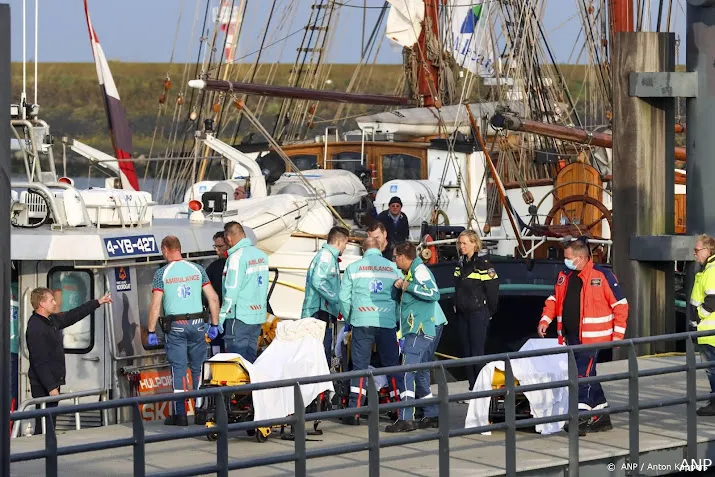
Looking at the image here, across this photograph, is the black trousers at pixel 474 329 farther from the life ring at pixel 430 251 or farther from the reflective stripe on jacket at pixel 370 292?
the life ring at pixel 430 251

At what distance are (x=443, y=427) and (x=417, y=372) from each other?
7.09 feet

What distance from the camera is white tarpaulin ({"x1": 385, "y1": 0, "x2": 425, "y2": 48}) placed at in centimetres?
2638

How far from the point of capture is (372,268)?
11.1 metres

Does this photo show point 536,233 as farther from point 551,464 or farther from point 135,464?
point 135,464

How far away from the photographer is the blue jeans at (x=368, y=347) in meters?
11.2

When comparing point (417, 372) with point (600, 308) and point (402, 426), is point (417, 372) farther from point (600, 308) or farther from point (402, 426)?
point (600, 308)

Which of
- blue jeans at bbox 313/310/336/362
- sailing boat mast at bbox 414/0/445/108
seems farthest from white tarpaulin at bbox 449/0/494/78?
blue jeans at bbox 313/310/336/362

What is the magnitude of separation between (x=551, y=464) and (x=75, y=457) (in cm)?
300

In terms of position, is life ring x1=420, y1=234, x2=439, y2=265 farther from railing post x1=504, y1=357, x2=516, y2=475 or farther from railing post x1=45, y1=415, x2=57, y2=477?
railing post x1=45, y1=415, x2=57, y2=477

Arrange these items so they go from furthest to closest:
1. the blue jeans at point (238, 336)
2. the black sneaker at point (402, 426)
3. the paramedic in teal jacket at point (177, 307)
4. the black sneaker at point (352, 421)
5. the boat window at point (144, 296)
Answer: the boat window at point (144, 296)
the blue jeans at point (238, 336)
the paramedic in teal jacket at point (177, 307)
the black sneaker at point (352, 421)
the black sneaker at point (402, 426)

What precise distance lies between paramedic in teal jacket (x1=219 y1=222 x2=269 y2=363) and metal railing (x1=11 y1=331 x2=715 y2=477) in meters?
2.74

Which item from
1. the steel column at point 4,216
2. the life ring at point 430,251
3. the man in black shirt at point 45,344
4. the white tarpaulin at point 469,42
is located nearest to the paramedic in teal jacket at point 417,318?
the man in black shirt at point 45,344

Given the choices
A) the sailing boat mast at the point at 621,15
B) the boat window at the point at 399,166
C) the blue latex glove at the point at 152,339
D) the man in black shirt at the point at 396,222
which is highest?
the sailing boat mast at the point at 621,15

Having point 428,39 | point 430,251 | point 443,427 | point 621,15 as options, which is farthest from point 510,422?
point 428,39
